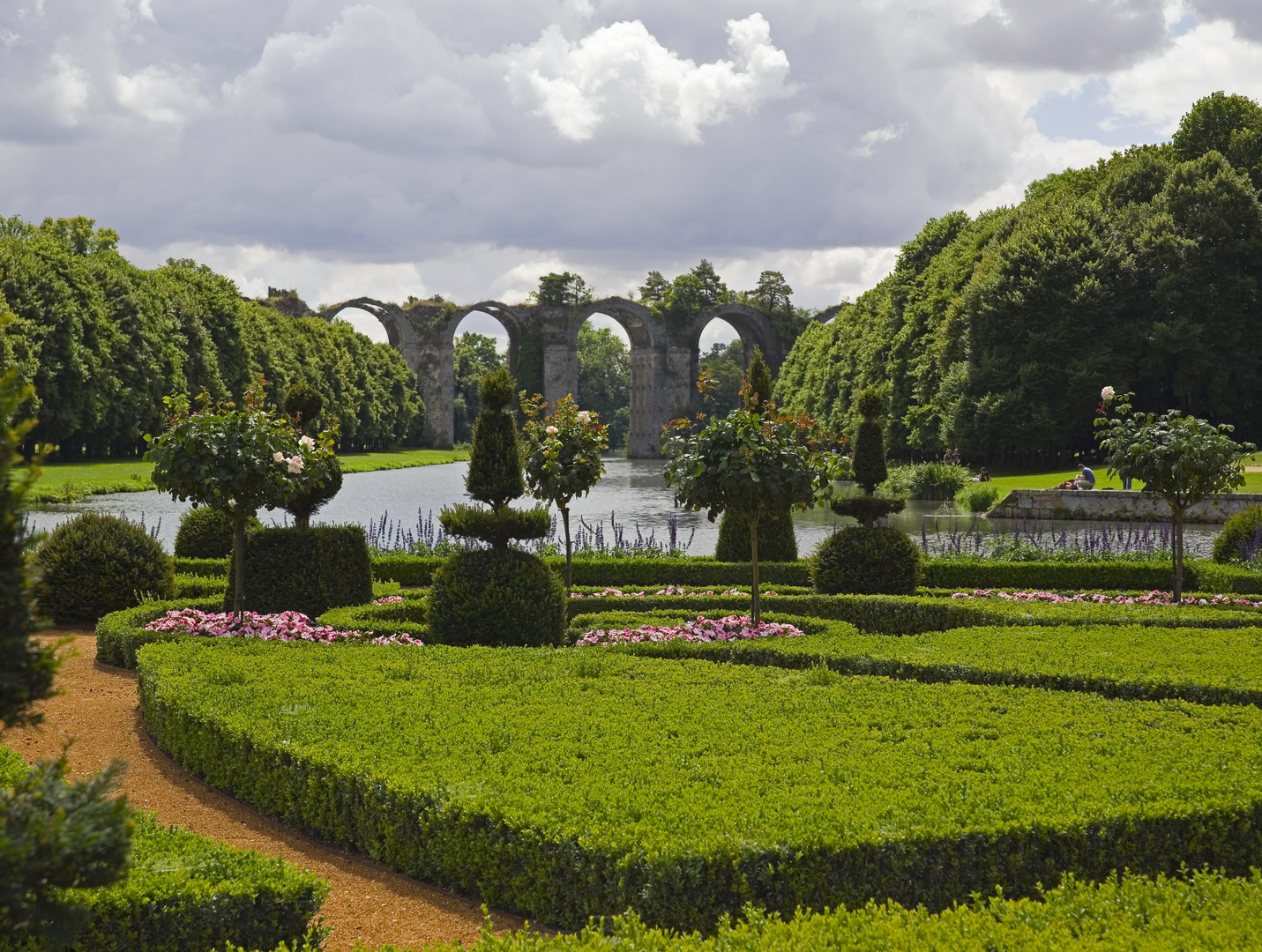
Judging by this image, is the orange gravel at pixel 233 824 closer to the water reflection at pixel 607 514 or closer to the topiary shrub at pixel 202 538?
the topiary shrub at pixel 202 538

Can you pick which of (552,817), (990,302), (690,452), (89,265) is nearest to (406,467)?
(89,265)

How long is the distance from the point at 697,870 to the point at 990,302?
3136cm

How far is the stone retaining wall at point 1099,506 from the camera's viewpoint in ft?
61.7

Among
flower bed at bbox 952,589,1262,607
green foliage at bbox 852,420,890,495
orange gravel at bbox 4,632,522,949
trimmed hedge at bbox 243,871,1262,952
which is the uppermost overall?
green foliage at bbox 852,420,890,495

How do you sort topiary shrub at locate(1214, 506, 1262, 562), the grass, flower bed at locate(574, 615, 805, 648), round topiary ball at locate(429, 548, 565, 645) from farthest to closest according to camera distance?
the grass
topiary shrub at locate(1214, 506, 1262, 562)
flower bed at locate(574, 615, 805, 648)
round topiary ball at locate(429, 548, 565, 645)

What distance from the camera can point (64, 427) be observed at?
3294 centimetres

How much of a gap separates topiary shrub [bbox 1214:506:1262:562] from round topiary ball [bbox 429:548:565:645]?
8.51 metres

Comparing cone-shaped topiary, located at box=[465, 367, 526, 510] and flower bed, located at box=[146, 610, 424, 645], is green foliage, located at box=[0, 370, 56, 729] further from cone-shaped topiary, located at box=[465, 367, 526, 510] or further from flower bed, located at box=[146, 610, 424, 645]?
cone-shaped topiary, located at box=[465, 367, 526, 510]

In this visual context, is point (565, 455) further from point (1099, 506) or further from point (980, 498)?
point (980, 498)

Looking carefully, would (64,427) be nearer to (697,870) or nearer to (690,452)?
(690,452)

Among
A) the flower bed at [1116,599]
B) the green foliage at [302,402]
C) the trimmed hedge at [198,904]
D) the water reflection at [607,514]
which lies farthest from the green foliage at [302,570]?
the trimmed hedge at [198,904]

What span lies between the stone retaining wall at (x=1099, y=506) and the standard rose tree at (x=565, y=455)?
11.1 meters

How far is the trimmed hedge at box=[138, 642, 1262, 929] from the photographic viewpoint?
138 inches

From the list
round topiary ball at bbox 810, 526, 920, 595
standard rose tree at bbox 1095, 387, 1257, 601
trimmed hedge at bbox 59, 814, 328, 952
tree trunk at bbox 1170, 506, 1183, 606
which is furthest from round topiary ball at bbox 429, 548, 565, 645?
tree trunk at bbox 1170, 506, 1183, 606
